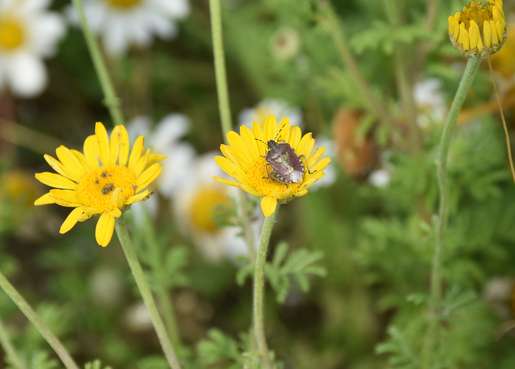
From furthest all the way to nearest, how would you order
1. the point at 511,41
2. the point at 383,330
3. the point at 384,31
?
1. the point at 383,330
2. the point at 511,41
3. the point at 384,31

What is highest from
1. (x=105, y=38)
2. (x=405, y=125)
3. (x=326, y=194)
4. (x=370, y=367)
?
(x=105, y=38)

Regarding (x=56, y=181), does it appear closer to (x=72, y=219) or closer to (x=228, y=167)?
(x=72, y=219)

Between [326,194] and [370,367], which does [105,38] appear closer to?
[326,194]

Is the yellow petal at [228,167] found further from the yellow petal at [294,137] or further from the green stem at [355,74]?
the green stem at [355,74]

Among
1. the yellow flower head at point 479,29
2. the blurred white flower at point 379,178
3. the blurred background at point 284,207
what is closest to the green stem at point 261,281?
the blurred background at point 284,207

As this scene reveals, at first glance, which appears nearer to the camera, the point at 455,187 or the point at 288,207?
the point at 455,187

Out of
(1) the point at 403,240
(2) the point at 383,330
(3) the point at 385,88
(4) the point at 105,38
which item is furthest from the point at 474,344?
(4) the point at 105,38
